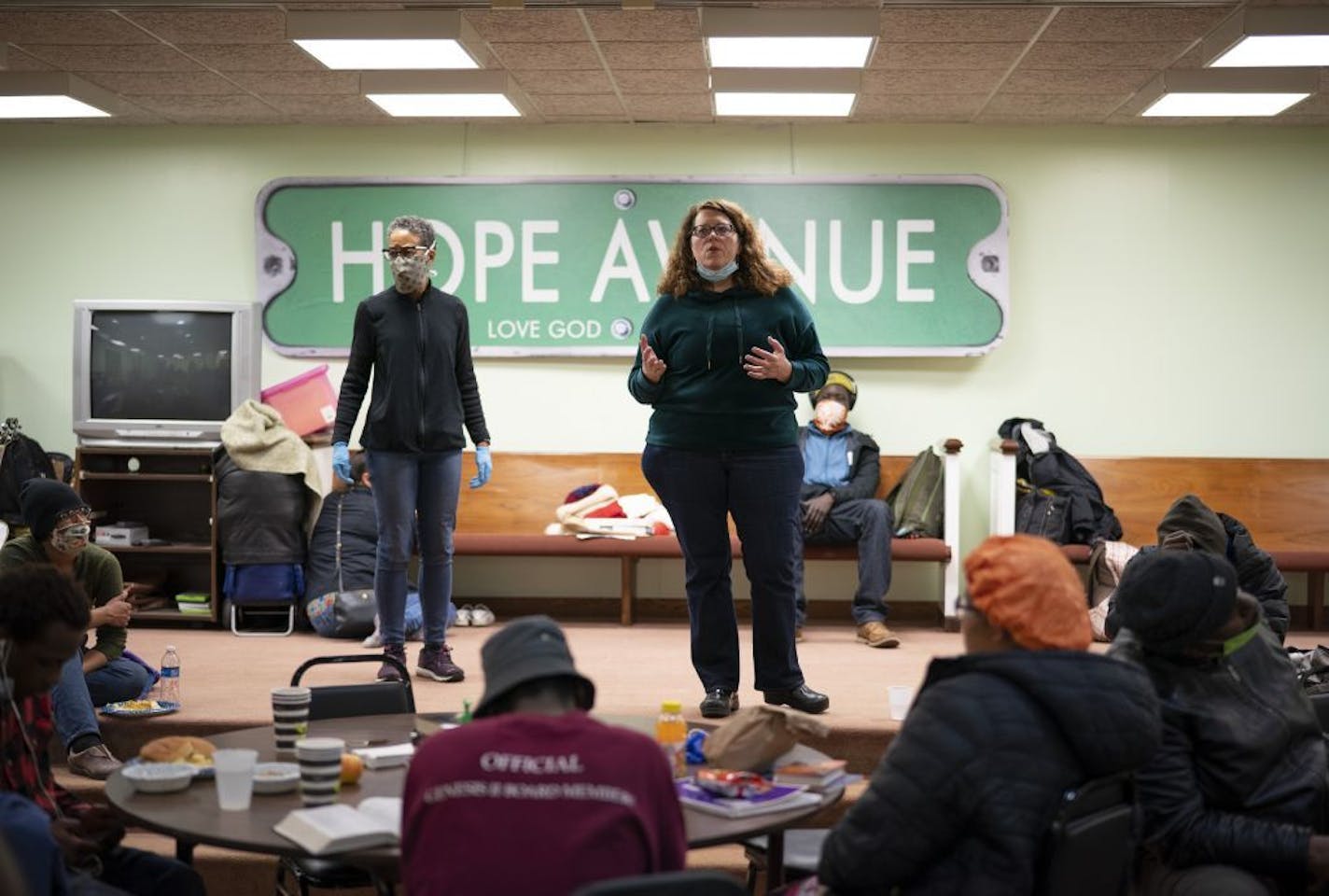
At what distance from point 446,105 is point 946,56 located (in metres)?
2.38

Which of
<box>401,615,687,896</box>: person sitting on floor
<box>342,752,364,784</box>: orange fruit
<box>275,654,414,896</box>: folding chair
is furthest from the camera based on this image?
<box>275,654,414,896</box>: folding chair

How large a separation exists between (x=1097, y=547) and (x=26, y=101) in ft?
17.9

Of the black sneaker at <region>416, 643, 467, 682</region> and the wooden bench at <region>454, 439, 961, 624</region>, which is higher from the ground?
the wooden bench at <region>454, 439, 961, 624</region>

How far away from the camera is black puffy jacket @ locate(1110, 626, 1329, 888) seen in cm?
278

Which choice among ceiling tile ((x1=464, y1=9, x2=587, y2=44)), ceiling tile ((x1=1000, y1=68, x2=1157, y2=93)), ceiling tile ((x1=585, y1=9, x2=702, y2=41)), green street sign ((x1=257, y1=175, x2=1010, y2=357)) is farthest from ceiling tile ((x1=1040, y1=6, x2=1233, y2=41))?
ceiling tile ((x1=464, y1=9, x2=587, y2=44))

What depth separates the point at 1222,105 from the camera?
6.86 m

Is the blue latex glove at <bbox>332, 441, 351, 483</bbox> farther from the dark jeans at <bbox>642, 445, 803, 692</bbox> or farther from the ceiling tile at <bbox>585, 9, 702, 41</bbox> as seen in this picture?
the ceiling tile at <bbox>585, 9, 702, 41</bbox>

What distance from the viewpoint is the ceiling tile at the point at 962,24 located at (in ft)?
17.9

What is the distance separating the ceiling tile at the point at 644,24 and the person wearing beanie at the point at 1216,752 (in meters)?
3.37

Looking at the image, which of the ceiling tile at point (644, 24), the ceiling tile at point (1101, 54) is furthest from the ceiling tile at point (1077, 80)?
the ceiling tile at point (644, 24)

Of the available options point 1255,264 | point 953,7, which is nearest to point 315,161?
point 953,7

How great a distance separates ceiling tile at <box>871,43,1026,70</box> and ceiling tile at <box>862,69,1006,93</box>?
0.10 m

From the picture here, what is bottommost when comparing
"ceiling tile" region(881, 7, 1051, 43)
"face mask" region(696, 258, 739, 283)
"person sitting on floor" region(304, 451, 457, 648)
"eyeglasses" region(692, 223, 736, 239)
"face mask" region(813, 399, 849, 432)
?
"person sitting on floor" region(304, 451, 457, 648)

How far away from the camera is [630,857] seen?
6.72 ft
